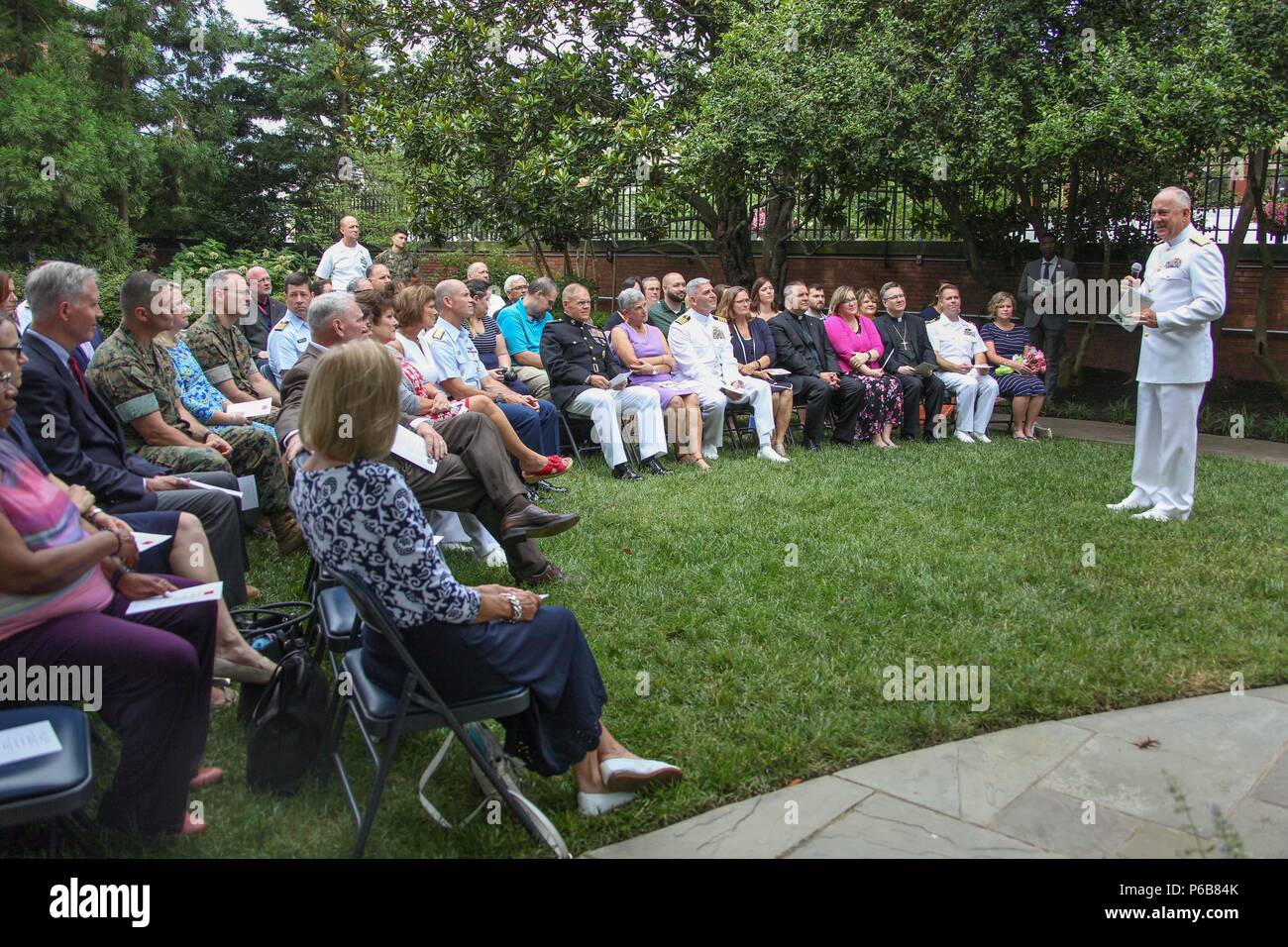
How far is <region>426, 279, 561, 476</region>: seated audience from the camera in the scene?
7.11 m

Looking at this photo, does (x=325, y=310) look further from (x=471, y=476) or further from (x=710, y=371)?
(x=710, y=371)

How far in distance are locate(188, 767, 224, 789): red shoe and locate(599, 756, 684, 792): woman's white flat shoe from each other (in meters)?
1.32

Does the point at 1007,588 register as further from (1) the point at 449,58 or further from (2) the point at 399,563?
(1) the point at 449,58

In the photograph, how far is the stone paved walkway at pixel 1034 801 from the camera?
3.15 meters

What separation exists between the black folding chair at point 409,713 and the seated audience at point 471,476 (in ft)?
6.76

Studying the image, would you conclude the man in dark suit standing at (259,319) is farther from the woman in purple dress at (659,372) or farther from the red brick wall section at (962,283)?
the red brick wall section at (962,283)

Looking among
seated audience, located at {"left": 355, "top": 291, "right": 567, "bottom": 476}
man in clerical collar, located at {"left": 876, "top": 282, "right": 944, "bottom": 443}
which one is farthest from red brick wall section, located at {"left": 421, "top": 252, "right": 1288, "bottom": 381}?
seated audience, located at {"left": 355, "top": 291, "right": 567, "bottom": 476}

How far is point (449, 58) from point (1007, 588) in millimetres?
12131

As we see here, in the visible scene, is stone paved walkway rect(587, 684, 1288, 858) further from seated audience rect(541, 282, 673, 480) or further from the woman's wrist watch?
seated audience rect(541, 282, 673, 480)

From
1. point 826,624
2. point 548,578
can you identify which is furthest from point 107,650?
point 826,624

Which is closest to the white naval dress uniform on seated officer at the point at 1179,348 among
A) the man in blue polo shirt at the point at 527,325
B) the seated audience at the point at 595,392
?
the seated audience at the point at 595,392
